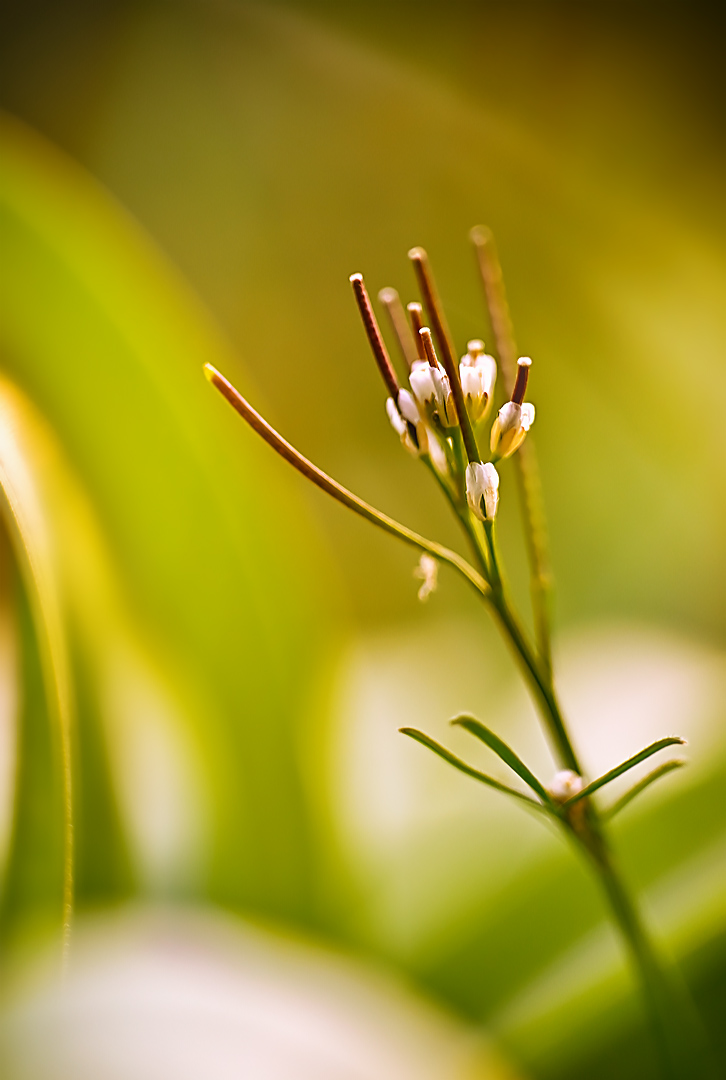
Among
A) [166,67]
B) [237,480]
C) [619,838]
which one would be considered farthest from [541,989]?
[166,67]

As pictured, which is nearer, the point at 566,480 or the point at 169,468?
the point at 169,468

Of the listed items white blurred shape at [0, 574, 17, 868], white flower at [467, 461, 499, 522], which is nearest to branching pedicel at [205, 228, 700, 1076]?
white flower at [467, 461, 499, 522]

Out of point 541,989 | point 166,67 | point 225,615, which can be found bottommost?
point 541,989

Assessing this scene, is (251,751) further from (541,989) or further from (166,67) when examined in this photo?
(166,67)

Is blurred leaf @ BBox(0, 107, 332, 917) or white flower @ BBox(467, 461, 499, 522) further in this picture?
blurred leaf @ BBox(0, 107, 332, 917)

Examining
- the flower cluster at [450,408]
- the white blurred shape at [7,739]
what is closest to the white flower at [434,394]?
the flower cluster at [450,408]

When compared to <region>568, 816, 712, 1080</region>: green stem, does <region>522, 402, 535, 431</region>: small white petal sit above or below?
above

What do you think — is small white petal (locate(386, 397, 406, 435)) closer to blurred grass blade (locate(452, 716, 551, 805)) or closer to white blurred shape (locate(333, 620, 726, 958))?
blurred grass blade (locate(452, 716, 551, 805))
